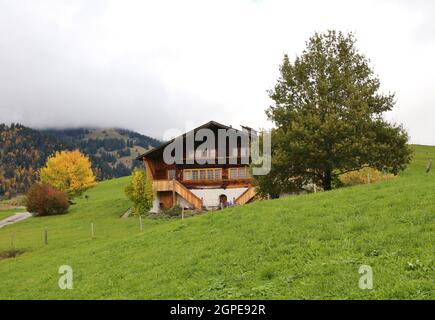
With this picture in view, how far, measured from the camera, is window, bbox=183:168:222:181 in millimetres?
60438

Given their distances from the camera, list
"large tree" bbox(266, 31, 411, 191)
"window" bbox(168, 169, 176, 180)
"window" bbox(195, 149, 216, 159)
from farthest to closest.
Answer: "window" bbox(168, 169, 176, 180), "window" bbox(195, 149, 216, 159), "large tree" bbox(266, 31, 411, 191)

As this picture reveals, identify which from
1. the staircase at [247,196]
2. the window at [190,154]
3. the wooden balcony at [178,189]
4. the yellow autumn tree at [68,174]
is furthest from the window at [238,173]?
the yellow autumn tree at [68,174]

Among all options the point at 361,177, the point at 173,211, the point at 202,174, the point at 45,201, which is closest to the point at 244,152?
the point at 202,174

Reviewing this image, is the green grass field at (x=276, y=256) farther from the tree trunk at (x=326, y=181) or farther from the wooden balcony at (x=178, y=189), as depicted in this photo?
the wooden balcony at (x=178, y=189)

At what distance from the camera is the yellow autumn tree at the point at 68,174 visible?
8069 centimetres

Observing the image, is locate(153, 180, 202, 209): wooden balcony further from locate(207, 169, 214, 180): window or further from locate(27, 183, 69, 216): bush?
locate(27, 183, 69, 216): bush

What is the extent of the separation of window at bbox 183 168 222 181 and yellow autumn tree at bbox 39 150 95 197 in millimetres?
29992

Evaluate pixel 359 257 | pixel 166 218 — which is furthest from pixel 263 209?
pixel 166 218

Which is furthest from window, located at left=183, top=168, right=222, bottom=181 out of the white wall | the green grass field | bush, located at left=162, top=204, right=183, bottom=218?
the green grass field

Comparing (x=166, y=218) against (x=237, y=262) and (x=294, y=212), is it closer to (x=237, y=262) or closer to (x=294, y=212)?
(x=294, y=212)

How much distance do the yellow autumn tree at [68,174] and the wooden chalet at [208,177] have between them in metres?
26.2

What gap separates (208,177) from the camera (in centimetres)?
6069

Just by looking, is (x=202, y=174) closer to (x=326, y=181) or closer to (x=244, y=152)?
(x=244, y=152)

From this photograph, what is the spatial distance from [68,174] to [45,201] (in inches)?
662
